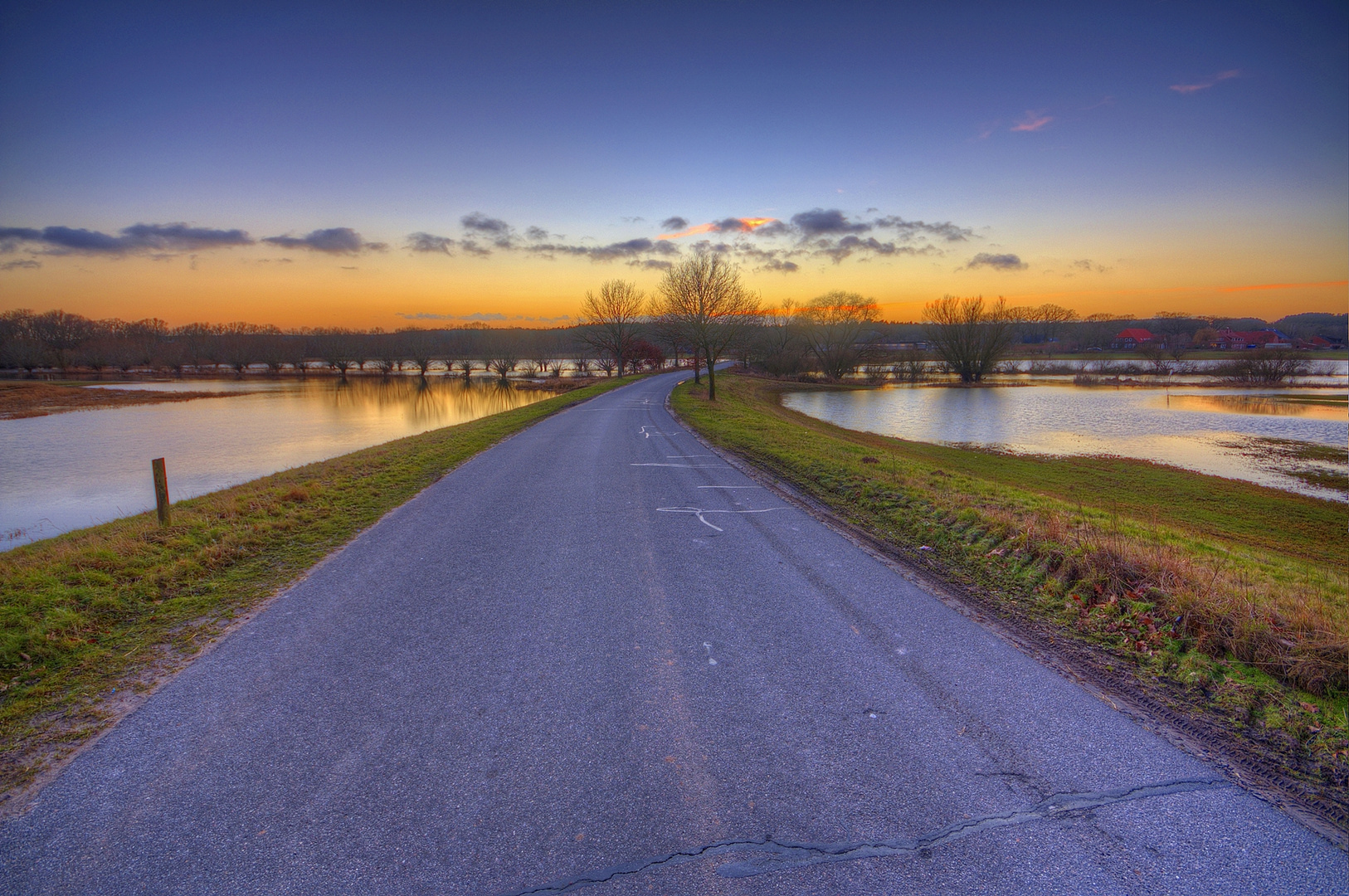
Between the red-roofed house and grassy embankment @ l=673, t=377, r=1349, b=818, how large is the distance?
132 meters

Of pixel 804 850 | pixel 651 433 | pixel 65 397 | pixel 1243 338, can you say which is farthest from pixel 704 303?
pixel 1243 338

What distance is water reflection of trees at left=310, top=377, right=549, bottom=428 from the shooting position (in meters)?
36.8

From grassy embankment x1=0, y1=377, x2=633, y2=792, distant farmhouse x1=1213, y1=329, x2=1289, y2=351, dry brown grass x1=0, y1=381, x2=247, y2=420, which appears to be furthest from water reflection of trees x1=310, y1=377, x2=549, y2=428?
distant farmhouse x1=1213, y1=329, x2=1289, y2=351

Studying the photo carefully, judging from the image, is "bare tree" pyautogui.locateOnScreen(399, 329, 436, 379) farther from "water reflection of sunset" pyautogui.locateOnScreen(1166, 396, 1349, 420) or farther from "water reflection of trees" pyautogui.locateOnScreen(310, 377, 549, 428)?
"water reflection of sunset" pyautogui.locateOnScreen(1166, 396, 1349, 420)

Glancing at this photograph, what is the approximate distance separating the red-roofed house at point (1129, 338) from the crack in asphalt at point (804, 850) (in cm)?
14509

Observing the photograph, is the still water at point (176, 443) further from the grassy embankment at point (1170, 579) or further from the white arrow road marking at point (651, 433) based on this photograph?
the grassy embankment at point (1170, 579)

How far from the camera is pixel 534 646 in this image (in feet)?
16.6

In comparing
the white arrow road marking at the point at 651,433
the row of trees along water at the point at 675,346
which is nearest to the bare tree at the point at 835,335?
the row of trees along water at the point at 675,346

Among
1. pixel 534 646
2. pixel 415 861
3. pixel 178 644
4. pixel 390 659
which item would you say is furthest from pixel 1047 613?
pixel 178 644

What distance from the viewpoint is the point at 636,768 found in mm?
3539

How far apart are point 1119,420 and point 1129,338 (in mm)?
120317

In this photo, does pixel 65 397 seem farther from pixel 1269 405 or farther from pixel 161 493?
pixel 1269 405

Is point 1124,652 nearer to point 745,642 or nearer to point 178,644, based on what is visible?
point 745,642

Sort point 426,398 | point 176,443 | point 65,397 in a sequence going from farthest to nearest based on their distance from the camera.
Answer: point 426,398, point 65,397, point 176,443
